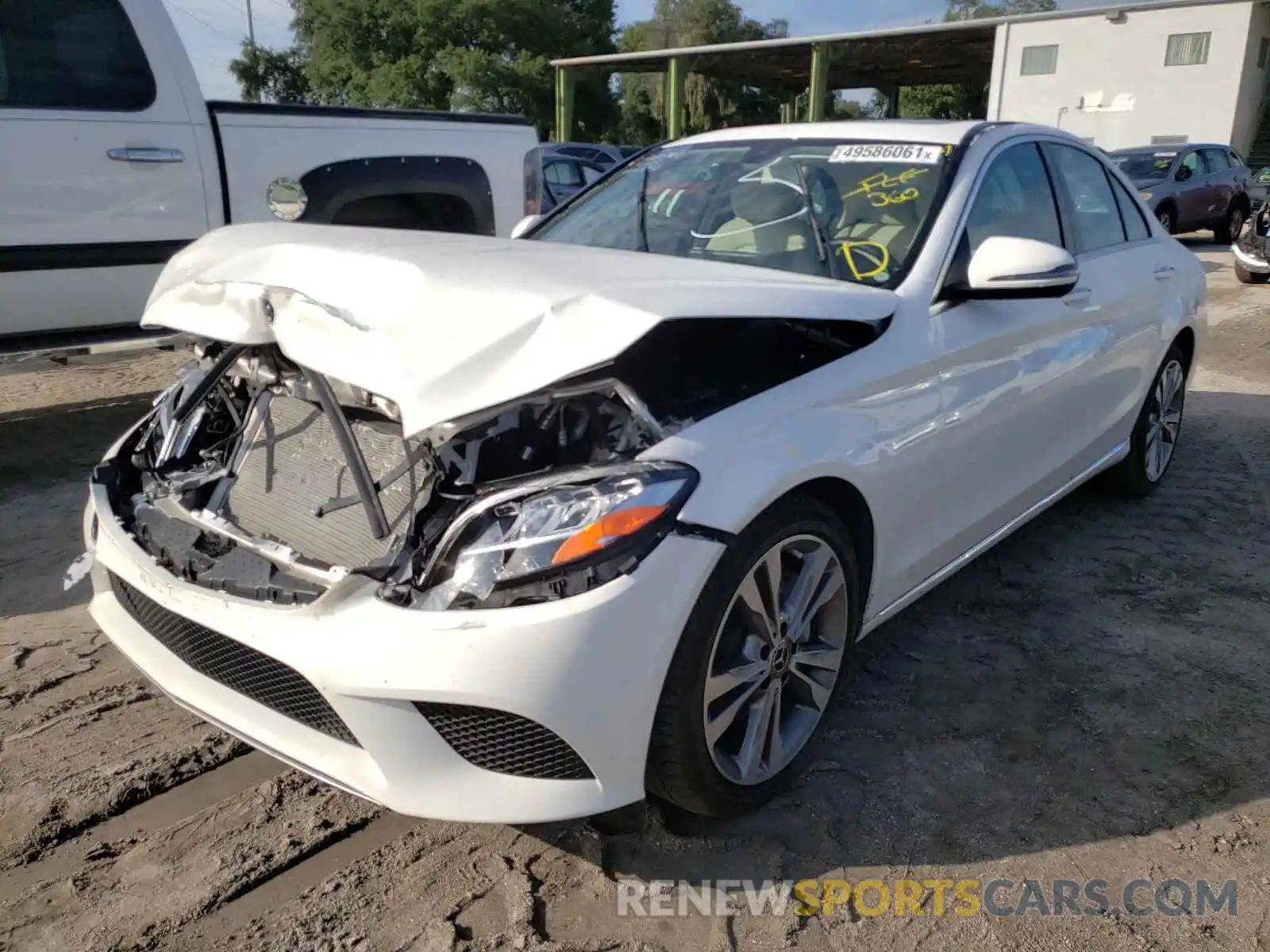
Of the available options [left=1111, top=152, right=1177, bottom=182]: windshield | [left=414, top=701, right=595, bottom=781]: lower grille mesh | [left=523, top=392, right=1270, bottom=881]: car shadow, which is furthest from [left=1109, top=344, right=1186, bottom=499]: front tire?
[left=1111, top=152, right=1177, bottom=182]: windshield

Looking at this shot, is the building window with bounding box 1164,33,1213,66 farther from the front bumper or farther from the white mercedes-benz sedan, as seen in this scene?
the front bumper

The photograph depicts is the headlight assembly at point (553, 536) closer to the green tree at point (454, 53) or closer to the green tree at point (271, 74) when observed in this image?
the green tree at point (454, 53)

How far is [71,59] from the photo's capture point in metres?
4.45

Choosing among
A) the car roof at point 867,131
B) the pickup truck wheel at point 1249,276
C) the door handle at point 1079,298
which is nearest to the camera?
the car roof at point 867,131

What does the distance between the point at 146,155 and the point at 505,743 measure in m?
3.72

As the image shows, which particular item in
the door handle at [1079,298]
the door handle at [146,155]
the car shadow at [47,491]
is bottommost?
the car shadow at [47,491]

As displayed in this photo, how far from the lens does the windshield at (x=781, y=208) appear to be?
3.14 m

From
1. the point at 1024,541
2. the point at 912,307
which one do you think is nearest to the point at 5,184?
the point at 912,307

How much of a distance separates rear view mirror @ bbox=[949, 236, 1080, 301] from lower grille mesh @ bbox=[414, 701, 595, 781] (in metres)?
1.82

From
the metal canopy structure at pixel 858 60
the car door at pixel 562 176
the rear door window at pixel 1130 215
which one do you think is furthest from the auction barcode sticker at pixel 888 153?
the metal canopy structure at pixel 858 60

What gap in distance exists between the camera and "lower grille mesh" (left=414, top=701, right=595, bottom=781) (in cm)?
204

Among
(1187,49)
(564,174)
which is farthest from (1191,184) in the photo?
(1187,49)

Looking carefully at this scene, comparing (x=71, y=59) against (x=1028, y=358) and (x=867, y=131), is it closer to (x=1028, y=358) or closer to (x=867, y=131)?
(x=867, y=131)

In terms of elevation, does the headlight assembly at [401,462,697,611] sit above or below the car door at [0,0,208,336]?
below
